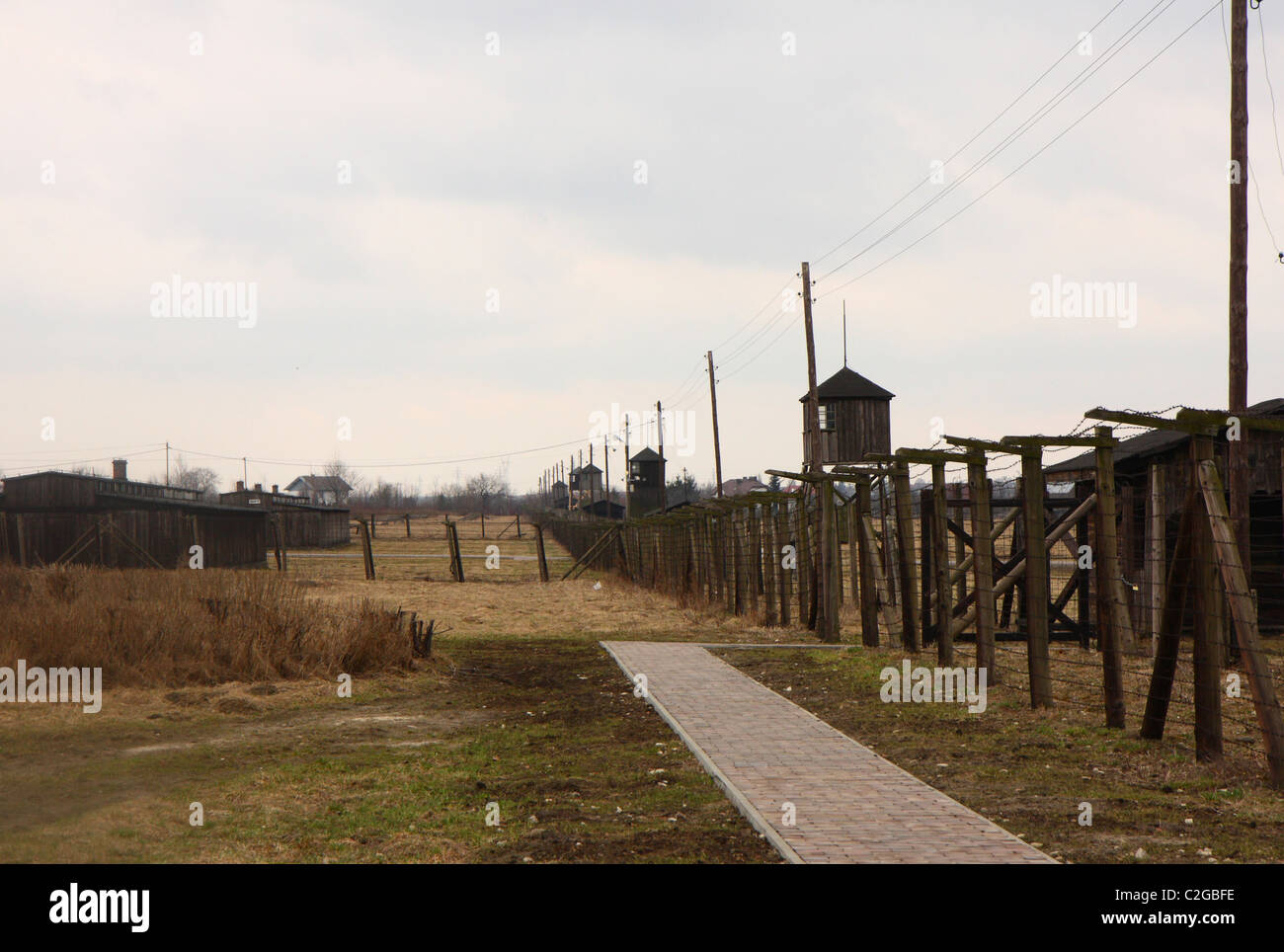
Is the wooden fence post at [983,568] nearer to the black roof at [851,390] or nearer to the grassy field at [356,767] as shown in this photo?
the grassy field at [356,767]

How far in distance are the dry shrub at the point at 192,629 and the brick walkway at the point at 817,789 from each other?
415 cm

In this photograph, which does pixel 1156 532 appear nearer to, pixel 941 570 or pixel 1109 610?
pixel 941 570

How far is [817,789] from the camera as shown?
24.8 ft

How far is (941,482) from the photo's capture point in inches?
527

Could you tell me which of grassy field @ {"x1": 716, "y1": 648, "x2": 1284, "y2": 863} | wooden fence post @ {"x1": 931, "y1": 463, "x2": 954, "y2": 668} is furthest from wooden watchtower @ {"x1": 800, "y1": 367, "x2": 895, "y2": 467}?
grassy field @ {"x1": 716, "y1": 648, "x2": 1284, "y2": 863}

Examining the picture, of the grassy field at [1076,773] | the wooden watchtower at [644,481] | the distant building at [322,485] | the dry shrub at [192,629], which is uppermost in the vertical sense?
the distant building at [322,485]

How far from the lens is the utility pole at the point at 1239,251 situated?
46.6ft

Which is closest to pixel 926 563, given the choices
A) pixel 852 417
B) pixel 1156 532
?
pixel 1156 532

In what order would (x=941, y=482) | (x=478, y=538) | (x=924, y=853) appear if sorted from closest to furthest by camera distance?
1. (x=924, y=853)
2. (x=941, y=482)
3. (x=478, y=538)

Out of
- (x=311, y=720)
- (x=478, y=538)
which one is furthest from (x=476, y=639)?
(x=478, y=538)

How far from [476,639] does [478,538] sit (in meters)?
57.6

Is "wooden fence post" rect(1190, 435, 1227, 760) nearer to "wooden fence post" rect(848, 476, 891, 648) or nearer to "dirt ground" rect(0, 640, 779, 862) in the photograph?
"dirt ground" rect(0, 640, 779, 862)

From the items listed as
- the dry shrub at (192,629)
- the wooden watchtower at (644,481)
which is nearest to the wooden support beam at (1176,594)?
the dry shrub at (192,629)
